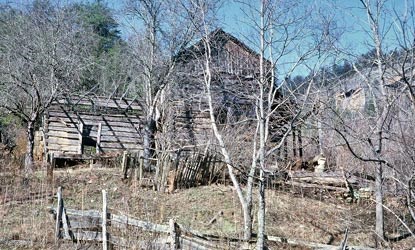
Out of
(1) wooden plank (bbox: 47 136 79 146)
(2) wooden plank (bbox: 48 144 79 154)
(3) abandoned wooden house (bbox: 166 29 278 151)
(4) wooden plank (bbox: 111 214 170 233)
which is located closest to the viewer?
(4) wooden plank (bbox: 111 214 170 233)

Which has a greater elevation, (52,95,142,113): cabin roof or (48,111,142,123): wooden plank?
(52,95,142,113): cabin roof

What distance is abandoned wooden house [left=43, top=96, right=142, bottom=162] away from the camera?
19.9m

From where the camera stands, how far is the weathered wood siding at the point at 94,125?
1991 cm

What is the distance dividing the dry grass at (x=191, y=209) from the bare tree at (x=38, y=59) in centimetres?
298

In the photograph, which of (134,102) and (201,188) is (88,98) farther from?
(201,188)

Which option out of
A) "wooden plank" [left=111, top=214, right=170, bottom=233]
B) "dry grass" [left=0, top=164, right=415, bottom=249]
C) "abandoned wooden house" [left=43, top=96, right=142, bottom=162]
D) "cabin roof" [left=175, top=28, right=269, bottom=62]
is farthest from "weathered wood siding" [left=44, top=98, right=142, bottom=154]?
"wooden plank" [left=111, top=214, right=170, bottom=233]

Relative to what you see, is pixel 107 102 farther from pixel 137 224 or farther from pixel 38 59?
pixel 137 224

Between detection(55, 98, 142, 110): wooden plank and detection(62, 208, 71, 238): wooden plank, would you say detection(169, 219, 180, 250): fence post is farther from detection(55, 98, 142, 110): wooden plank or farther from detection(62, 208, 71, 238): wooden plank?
detection(55, 98, 142, 110): wooden plank

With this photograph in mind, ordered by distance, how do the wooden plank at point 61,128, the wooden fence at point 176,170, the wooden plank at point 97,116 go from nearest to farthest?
1. the wooden fence at point 176,170
2. the wooden plank at point 61,128
3. the wooden plank at point 97,116

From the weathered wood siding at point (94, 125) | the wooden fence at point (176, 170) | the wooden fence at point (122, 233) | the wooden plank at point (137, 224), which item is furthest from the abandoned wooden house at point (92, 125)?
the wooden plank at point (137, 224)

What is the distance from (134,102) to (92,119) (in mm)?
1989

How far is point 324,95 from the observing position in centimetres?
914

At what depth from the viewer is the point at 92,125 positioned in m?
20.3

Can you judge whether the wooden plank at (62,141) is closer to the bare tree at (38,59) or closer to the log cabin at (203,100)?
the bare tree at (38,59)
